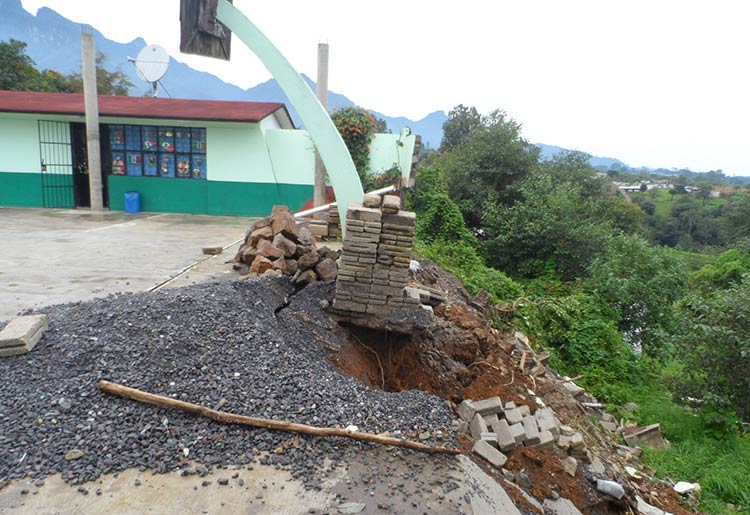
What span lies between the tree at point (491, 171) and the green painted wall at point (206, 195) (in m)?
6.35

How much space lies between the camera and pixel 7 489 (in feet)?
8.95

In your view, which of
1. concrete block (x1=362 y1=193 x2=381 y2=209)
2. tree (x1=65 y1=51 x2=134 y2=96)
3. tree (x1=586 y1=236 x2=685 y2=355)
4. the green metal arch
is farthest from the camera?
tree (x1=65 y1=51 x2=134 y2=96)

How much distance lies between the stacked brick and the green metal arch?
771mm

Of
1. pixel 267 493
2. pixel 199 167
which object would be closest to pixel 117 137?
pixel 199 167

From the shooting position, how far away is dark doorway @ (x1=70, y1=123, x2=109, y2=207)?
13.9 m

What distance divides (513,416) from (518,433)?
0.97ft

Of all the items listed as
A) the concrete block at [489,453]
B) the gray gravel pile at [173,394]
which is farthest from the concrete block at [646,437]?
the gray gravel pile at [173,394]

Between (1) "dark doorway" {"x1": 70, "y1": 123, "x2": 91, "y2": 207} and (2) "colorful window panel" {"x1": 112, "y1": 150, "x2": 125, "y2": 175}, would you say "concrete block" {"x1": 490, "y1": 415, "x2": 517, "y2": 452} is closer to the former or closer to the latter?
(2) "colorful window panel" {"x1": 112, "y1": 150, "x2": 125, "y2": 175}

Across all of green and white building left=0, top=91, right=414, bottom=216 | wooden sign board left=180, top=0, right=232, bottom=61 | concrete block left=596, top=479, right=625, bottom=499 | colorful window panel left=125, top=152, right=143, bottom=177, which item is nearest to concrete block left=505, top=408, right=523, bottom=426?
concrete block left=596, top=479, right=625, bottom=499

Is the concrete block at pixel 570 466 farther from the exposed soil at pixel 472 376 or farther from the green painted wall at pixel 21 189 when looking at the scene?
the green painted wall at pixel 21 189

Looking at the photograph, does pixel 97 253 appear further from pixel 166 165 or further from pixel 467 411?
pixel 467 411

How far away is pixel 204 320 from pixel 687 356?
6.82 metres

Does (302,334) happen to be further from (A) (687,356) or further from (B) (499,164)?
(B) (499,164)

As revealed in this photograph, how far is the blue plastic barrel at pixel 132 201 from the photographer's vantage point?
543 inches
